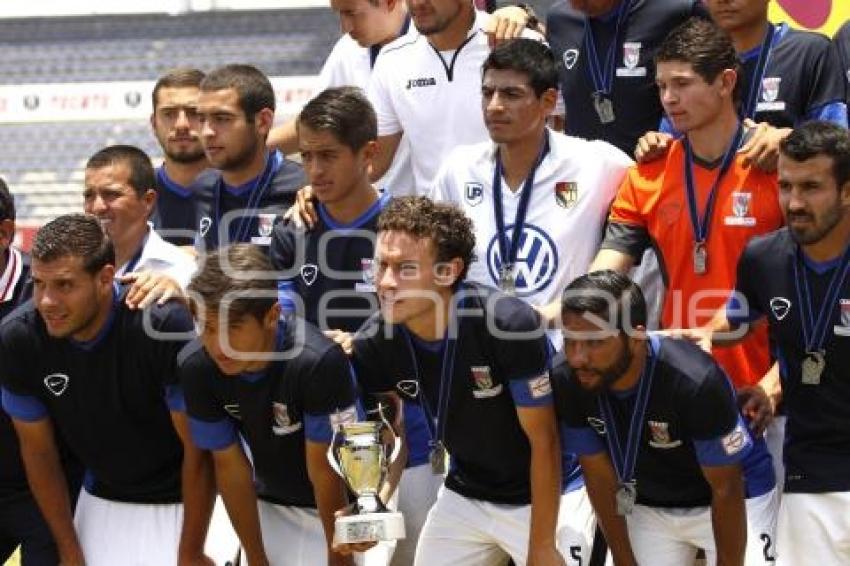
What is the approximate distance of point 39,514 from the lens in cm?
750

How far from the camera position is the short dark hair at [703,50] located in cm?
717

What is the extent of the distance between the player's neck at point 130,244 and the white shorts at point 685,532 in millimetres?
2358

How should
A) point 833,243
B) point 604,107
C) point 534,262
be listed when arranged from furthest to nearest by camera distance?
point 604,107, point 534,262, point 833,243

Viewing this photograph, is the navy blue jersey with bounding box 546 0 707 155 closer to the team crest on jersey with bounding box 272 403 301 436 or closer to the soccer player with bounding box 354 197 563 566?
the soccer player with bounding box 354 197 563 566

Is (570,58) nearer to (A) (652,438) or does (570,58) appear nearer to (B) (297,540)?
(A) (652,438)

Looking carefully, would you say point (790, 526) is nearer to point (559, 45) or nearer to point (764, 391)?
point (764, 391)

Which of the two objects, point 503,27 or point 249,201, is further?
point 503,27

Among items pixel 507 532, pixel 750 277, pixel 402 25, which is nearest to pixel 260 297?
pixel 507 532

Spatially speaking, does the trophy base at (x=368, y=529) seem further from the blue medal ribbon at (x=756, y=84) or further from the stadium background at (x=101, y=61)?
the stadium background at (x=101, y=61)

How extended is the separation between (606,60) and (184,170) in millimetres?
2179

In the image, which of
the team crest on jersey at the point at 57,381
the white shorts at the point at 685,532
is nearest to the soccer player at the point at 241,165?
the team crest on jersey at the point at 57,381

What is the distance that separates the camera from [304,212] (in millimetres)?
Result: 7469

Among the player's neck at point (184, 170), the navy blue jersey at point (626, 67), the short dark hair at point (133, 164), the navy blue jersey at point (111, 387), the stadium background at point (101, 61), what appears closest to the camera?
the navy blue jersey at point (111, 387)

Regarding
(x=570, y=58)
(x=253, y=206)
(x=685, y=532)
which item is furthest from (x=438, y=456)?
(x=570, y=58)
